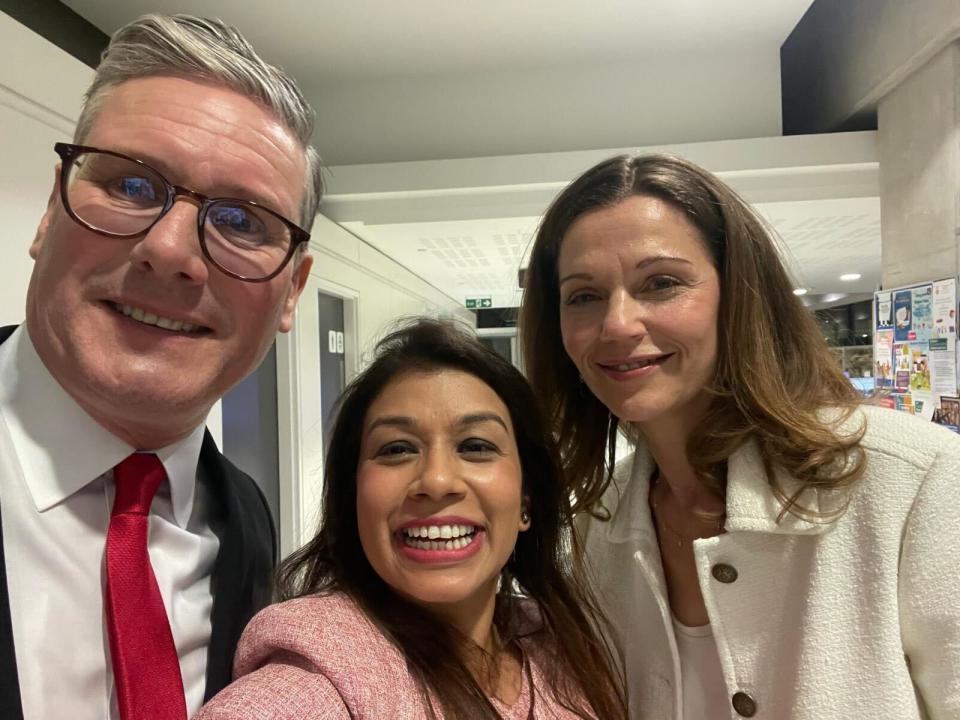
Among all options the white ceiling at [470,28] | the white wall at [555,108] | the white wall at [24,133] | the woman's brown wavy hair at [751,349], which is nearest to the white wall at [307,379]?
the white wall at [555,108]

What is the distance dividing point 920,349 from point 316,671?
1.91 m

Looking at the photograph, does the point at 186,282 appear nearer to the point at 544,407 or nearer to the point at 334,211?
the point at 544,407

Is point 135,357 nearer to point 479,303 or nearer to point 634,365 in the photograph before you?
point 634,365

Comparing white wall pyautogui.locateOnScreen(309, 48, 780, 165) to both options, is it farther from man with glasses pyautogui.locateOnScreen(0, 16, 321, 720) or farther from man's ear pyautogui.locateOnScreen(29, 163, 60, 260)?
man's ear pyautogui.locateOnScreen(29, 163, 60, 260)

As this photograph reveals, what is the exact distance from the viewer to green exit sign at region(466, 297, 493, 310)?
16.2ft

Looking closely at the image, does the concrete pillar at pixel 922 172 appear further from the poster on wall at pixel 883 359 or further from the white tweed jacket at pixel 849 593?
the white tweed jacket at pixel 849 593

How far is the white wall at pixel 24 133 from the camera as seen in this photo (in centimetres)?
117

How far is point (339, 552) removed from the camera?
40.5 inches

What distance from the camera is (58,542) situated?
2.51ft

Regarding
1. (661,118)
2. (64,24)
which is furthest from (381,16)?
(661,118)

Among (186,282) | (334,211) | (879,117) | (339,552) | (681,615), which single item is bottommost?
(681,615)

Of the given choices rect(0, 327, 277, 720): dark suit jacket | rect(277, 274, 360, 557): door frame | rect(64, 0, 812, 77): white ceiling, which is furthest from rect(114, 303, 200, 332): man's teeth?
rect(277, 274, 360, 557): door frame

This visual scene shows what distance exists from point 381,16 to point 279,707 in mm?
1820

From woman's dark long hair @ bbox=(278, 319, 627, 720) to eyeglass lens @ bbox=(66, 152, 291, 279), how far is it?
319mm
